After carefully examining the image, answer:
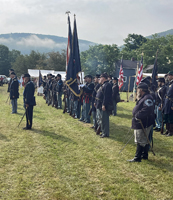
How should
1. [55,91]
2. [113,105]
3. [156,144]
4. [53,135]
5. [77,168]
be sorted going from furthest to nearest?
[55,91] < [113,105] < [53,135] < [156,144] < [77,168]

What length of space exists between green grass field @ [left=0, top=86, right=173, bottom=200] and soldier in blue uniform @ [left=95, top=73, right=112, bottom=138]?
0.54 m

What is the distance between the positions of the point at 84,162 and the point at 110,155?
906 millimetres

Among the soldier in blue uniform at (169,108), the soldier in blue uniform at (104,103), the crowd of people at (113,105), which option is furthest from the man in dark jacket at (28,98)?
the soldier in blue uniform at (169,108)

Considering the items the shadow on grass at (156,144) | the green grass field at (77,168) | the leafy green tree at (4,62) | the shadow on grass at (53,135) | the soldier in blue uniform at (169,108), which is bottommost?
the green grass field at (77,168)

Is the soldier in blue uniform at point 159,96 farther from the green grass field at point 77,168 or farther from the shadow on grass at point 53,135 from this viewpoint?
the shadow on grass at point 53,135

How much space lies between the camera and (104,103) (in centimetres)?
724

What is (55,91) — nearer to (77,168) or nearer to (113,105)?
(113,105)

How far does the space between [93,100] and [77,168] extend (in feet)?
14.8

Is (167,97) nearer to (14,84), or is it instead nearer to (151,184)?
(151,184)

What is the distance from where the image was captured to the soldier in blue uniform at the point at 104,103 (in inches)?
287

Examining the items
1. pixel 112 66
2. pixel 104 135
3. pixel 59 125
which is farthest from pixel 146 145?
pixel 112 66

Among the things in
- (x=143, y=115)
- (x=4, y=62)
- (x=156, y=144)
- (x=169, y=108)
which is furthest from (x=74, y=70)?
(x=4, y=62)

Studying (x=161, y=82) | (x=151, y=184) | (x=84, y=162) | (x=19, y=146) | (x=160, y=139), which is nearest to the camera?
(x=151, y=184)

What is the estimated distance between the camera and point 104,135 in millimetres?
7602
